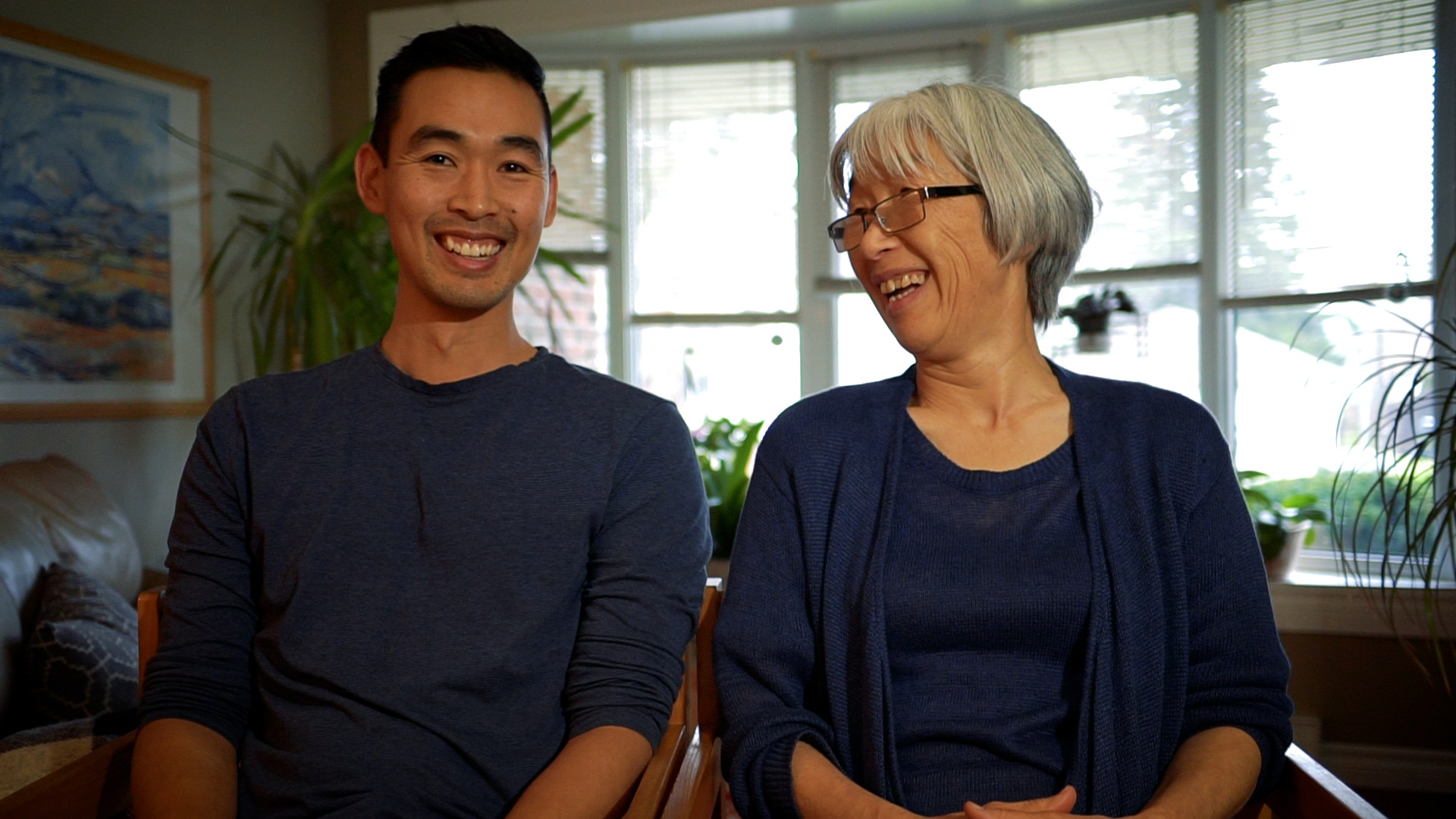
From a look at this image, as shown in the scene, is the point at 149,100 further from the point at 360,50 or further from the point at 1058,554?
the point at 1058,554

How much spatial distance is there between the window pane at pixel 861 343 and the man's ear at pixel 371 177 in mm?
2390

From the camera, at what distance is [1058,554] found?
1.24m

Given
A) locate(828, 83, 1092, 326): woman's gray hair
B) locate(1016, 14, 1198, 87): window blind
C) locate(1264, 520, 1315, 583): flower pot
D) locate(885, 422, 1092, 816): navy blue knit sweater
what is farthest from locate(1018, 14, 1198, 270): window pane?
locate(885, 422, 1092, 816): navy blue knit sweater

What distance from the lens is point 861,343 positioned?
3695mm

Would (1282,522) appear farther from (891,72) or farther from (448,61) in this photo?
(448,61)

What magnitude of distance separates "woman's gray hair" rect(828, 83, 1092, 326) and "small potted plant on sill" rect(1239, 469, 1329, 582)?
1948mm

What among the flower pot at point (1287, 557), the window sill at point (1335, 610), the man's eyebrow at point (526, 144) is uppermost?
the man's eyebrow at point (526, 144)

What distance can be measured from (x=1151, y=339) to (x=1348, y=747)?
1.32m

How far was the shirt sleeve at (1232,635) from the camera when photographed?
1171 millimetres

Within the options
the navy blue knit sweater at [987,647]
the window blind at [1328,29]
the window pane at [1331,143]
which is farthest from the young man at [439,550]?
the window blind at [1328,29]

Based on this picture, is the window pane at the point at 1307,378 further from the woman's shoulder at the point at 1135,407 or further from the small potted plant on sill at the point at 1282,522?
the woman's shoulder at the point at 1135,407

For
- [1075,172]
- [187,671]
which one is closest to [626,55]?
[1075,172]

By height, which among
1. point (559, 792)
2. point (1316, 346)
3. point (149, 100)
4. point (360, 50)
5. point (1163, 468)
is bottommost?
point (559, 792)

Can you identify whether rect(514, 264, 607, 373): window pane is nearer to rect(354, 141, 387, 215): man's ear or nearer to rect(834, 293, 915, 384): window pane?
rect(834, 293, 915, 384): window pane
